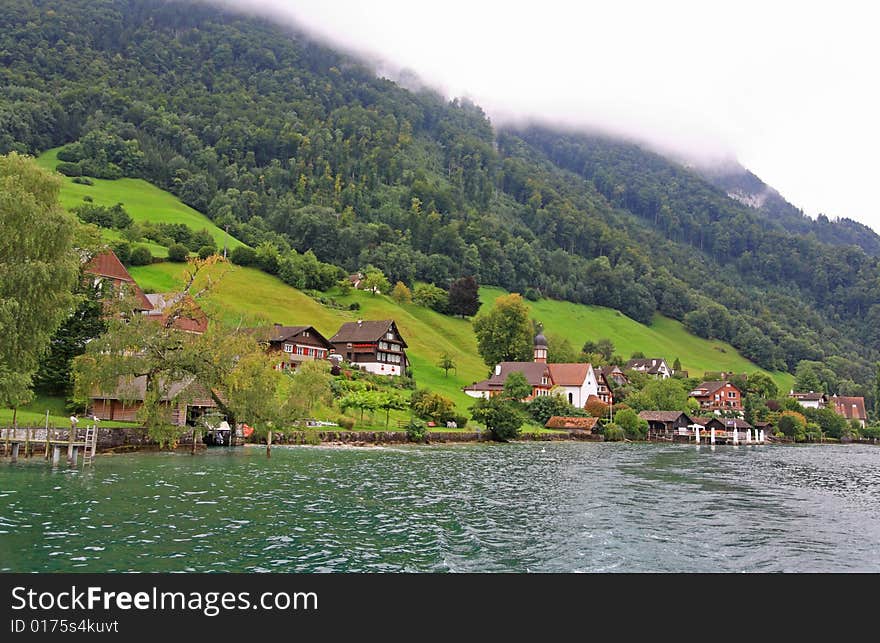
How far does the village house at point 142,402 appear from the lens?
173 ft

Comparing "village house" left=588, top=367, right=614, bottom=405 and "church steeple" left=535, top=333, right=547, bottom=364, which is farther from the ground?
"church steeple" left=535, top=333, right=547, bottom=364

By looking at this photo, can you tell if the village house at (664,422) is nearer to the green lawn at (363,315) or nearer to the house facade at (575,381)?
the house facade at (575,381)

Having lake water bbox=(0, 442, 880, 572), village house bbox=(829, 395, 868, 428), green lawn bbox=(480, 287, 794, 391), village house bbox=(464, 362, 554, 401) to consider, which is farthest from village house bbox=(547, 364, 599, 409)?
village house bbox=(829, 395, 868, 428)

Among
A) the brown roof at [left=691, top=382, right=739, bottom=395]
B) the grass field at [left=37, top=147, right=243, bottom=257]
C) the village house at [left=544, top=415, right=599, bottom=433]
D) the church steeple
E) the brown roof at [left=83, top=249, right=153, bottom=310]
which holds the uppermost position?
the grass field at [left=37, top=147, right=243, bottom=257]

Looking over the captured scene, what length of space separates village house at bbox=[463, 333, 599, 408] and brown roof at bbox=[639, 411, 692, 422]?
11.2 metres

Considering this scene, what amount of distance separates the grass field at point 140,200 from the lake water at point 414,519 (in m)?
114

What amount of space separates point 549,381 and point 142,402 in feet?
256

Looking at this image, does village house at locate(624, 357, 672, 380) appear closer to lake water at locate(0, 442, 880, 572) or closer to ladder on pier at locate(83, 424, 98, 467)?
lake water at locate(0, 442, 880, 572)

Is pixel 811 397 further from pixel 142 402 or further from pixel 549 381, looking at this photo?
pixel 142 402

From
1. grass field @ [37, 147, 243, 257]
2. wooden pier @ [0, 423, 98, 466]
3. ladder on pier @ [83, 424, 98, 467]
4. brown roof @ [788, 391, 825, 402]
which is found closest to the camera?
wooden pier @ [0, 423, 98, 466]

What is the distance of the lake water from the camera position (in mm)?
20188

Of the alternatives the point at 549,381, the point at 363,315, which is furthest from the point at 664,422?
the point at 363,315

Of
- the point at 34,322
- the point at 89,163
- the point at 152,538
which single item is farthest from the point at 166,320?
the point at 89,163

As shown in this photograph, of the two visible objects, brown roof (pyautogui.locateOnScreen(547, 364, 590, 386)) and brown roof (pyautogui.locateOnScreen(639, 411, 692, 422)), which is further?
brown roof (pyautogui.locateOnScreen(547, 364, 590, 386))
